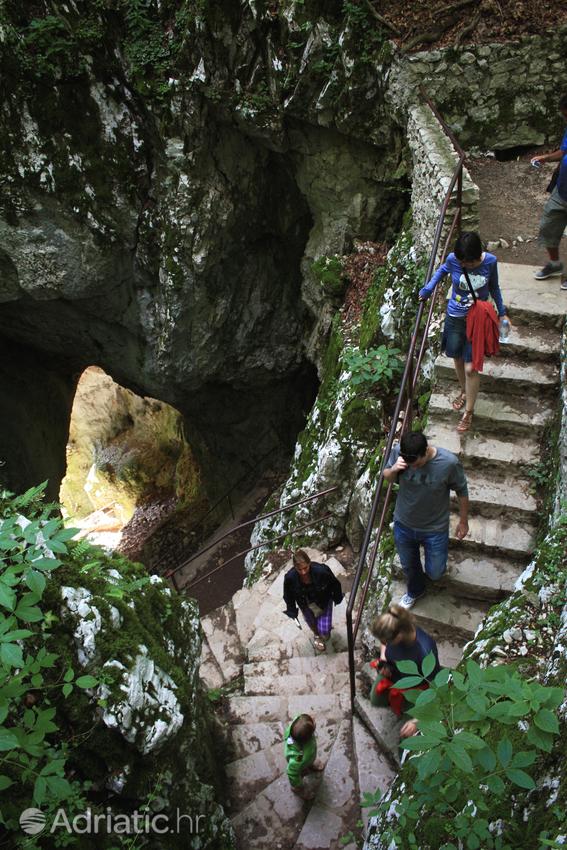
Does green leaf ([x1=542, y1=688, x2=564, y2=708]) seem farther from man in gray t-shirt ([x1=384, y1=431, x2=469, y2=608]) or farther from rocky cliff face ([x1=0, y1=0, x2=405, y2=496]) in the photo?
rocky cliff face ([x1=0, y1=0, x2=405, y2=496])

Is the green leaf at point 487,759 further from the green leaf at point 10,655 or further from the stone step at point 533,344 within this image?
the stone step at point 533,344

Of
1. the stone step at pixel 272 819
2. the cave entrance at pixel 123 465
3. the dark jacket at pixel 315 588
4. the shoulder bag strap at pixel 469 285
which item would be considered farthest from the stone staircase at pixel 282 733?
the cave entrance at pixel 123 465

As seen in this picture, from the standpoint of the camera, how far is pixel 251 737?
469cm

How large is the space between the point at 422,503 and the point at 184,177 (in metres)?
7.40

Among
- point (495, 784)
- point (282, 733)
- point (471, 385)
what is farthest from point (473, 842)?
point (471, 385)

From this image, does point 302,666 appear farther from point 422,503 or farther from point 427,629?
point 422,503

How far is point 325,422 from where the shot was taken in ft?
26.2

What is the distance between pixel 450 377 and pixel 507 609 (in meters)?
2.41

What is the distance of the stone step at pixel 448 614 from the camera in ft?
14.5

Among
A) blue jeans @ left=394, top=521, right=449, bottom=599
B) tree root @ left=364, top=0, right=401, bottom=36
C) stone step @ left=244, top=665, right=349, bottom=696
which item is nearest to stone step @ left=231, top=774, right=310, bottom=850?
stone step @ left=244, top=665, right=349, bottom=696

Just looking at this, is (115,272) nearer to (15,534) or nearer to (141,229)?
(141,229)

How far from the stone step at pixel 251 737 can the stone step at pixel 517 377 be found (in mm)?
3389

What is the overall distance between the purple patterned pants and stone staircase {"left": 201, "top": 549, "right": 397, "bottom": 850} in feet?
0.69

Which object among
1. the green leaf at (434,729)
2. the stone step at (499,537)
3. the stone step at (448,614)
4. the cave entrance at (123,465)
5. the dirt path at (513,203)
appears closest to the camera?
the green leaf at (434,729)
